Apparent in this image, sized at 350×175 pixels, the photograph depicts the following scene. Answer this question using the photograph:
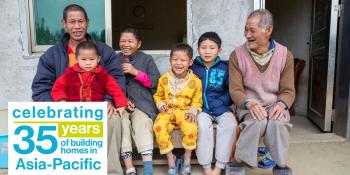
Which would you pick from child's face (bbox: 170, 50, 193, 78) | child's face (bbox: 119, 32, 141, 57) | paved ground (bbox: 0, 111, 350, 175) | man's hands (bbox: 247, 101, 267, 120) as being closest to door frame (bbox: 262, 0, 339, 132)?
paved ground (bbox: 0, 111, 350, 175)

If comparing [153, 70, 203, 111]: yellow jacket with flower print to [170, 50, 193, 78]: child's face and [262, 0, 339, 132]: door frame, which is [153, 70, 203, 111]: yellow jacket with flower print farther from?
[262, 0, 339, 132]: door frame

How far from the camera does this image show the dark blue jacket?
278 centimetres

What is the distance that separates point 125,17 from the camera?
336 inches

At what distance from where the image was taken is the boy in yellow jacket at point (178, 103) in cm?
263

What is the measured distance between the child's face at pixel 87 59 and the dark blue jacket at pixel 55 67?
258mm

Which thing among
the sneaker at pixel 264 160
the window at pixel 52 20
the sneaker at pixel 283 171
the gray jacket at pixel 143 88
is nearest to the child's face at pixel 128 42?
the gray jacket at pixel 143 88

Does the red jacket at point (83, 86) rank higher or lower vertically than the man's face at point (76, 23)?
lower

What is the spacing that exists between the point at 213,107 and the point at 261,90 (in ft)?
1.42

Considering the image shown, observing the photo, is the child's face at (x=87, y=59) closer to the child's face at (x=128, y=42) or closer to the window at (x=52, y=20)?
the child's face at (x=128, y=42)

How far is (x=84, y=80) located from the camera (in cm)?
264

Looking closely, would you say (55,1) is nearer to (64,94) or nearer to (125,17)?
(64,94)

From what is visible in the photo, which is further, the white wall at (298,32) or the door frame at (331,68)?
the white wall at (298,32)

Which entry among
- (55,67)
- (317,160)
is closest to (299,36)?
(317,160)

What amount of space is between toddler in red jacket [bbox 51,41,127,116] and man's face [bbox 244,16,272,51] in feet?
3.97
